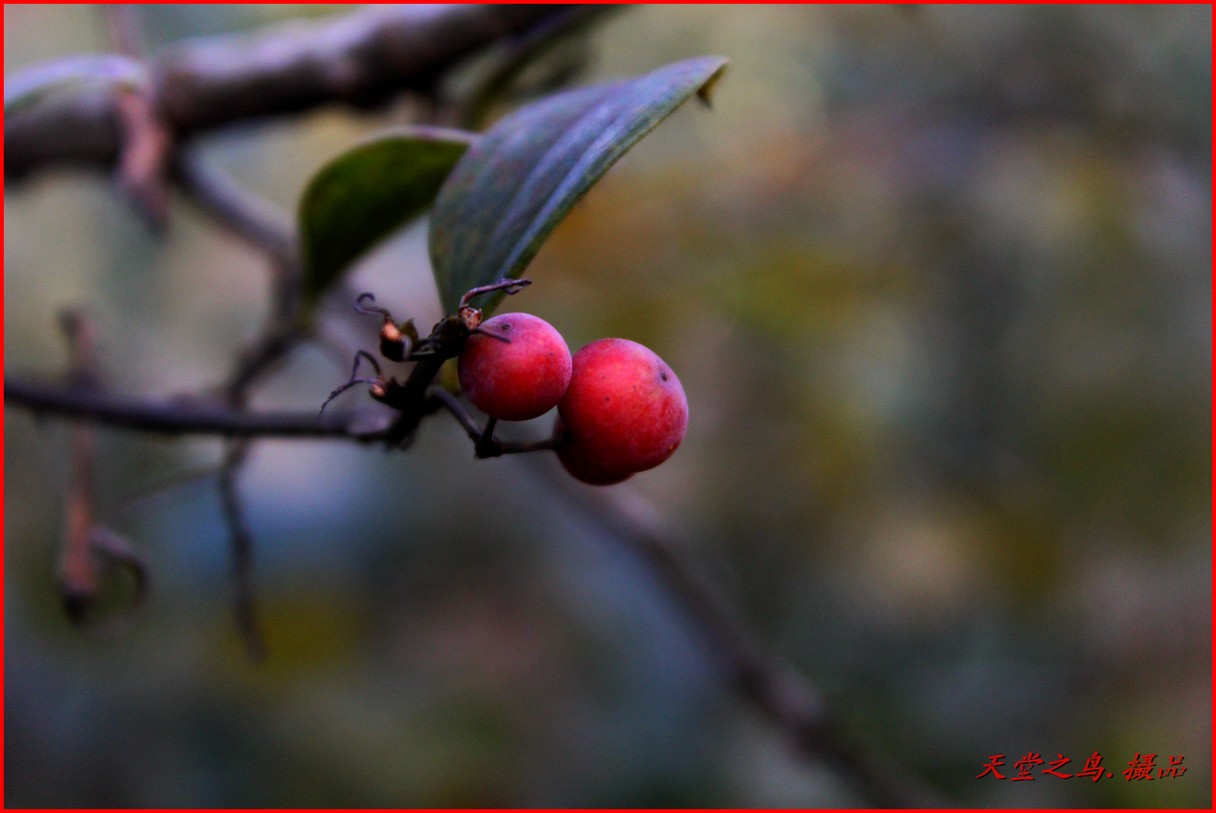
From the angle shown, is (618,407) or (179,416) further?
(179,416)

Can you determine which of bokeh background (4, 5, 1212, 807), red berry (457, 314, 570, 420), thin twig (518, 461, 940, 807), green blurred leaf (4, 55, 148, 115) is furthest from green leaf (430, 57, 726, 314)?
bokeh background (4, 5, 1212, 807)

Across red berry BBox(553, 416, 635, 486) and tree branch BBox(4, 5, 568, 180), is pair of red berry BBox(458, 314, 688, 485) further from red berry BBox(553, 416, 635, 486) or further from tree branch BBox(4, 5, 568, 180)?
tree branch BBox(4, 5, 568, 180)

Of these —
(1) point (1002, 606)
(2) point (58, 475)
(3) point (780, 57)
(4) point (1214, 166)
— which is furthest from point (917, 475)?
(2) point (58, 475)

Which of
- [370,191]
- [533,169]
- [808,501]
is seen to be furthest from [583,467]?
[808,501]

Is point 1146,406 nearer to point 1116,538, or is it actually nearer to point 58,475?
point 1116,538

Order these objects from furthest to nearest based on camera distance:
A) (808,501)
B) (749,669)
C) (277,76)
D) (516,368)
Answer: (808,501) < (749,669) < (277,76) < (516,368)

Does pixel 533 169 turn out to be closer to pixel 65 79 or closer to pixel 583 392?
pixel 583 392

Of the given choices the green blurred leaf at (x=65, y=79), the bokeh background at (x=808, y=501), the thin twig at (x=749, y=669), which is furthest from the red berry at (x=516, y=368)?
the bokeh background at (x=808, y=501)
